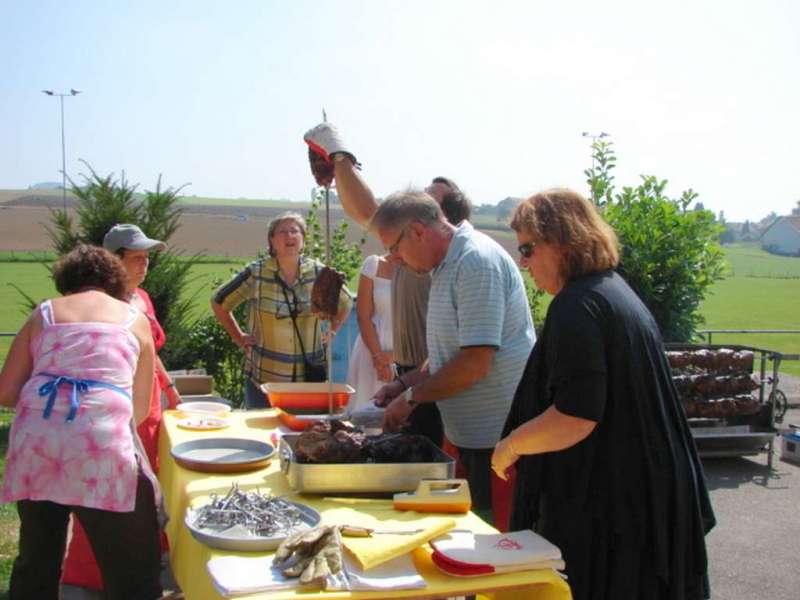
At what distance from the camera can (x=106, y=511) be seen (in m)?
2.89

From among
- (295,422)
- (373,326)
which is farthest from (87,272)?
(373,326)

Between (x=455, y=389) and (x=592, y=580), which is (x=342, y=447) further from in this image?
(x=592, y=580)

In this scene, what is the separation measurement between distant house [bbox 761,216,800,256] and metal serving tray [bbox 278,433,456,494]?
7999 cm

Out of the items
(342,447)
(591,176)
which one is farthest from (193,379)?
(591,176)

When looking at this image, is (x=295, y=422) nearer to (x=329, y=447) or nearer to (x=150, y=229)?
(x=329, y=447)

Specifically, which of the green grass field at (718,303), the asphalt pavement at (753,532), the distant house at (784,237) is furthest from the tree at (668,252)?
the distant house at (784,237)

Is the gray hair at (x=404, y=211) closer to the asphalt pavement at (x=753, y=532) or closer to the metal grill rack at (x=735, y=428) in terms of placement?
the asphalt pavement at (x=753, y=532)

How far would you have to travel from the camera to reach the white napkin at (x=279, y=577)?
71.6 inches

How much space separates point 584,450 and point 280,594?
0.91 meters

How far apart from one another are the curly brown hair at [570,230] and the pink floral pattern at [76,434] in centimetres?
153

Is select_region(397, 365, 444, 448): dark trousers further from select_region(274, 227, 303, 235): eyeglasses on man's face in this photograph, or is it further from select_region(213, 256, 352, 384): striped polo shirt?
select_region(274, 227, 303, 235): eyeglasses on man's face

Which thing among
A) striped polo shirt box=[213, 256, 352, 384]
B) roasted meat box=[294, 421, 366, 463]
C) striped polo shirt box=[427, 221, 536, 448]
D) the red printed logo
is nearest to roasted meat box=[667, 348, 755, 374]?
striped polo shirt box=[213, 256, 352, 384]

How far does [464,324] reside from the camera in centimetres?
296

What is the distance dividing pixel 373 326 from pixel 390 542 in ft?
12.4
